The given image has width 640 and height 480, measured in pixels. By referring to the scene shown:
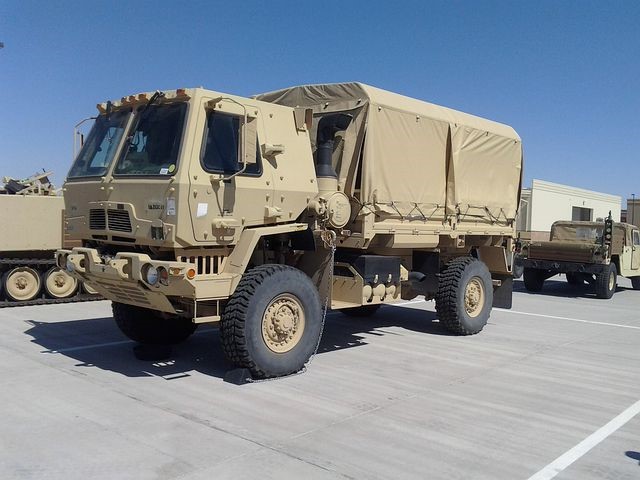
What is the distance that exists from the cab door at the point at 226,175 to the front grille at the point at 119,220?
2.59 feet

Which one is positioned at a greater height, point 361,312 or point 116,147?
point 116,147

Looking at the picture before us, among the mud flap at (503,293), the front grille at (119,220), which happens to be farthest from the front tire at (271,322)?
the mud flap at (503,293)

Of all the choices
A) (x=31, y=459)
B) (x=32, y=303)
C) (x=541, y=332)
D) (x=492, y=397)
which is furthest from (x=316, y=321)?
(x=32, y=303)

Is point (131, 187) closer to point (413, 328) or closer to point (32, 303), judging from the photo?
point (413, 328)

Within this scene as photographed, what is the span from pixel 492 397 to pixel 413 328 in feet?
13.3

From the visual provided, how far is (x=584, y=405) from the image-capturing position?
6.30 metres

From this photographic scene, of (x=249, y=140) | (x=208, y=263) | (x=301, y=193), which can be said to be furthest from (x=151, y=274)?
(x=301, y=193)

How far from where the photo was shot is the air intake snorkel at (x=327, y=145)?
25.8 feet

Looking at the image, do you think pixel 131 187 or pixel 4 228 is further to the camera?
pixel 4 228

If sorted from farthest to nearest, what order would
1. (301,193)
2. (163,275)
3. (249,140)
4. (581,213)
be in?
(581,213) < (301,193) < (249,140) < (163,275)

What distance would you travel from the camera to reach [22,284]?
40.8 feet

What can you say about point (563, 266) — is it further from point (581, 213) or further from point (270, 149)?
point (581, 213)

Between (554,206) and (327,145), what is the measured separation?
32.5 metres

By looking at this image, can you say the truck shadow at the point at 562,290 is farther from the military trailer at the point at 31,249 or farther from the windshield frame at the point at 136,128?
the windshield frame at the point at 136,128
